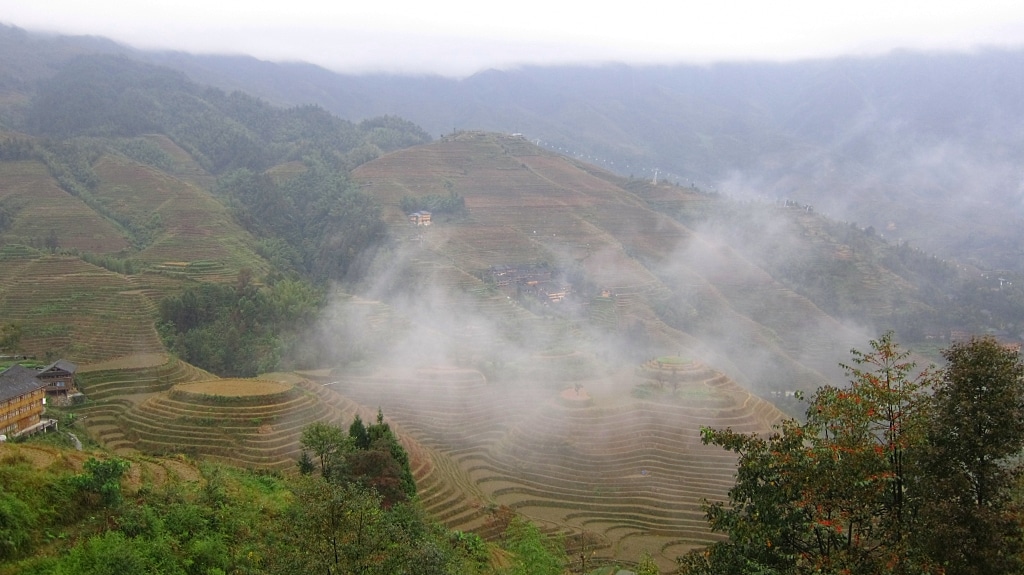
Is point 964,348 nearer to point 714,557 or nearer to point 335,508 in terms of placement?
point 714,557

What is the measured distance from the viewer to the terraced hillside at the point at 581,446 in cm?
2767

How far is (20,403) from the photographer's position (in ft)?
80.7

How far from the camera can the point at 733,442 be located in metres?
9.17

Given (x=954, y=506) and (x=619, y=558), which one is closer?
(x=954, y=506)

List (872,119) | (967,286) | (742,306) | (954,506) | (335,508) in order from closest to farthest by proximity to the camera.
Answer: (954,506), (335,508), (742,306), (967,286), (872,119)

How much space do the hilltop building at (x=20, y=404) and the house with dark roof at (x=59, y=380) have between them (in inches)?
101

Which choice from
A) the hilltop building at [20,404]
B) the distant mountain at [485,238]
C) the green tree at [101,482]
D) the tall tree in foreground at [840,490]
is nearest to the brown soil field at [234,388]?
the hilltop building at [20,404]

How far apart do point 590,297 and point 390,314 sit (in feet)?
59.9

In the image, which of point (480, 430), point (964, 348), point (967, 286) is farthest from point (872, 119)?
point (964, 348)

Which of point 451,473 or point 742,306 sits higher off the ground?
point 742,306

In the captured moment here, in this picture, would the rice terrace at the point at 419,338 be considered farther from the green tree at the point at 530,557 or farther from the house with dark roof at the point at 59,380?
the green tree at the point at 530,557

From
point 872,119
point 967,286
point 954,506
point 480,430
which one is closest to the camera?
point 954,506

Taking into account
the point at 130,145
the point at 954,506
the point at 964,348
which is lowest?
the point at 954,506

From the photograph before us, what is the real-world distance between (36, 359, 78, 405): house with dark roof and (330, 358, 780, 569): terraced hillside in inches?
509
